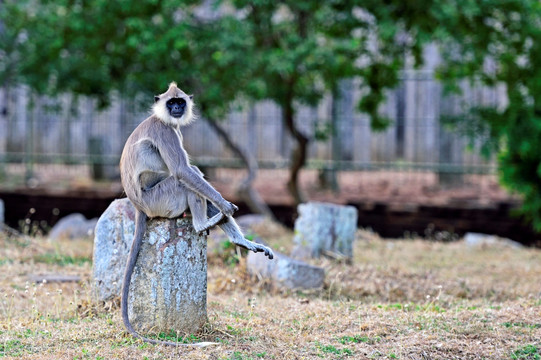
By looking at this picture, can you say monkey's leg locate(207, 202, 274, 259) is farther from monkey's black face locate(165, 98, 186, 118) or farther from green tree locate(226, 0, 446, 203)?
green tree locate(226, 0, 446, 203)

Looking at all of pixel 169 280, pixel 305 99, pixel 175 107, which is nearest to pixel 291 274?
pixel 169 280

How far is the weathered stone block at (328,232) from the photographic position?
10.7 metres

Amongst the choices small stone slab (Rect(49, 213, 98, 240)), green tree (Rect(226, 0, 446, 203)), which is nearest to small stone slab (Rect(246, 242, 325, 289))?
green tree (Rect(226, 0, 446, 203))

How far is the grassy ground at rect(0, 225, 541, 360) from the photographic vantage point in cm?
612

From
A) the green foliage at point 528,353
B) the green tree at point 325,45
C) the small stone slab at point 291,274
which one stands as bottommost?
the green foliage at point 528,353

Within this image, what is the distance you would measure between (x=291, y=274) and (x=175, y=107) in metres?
3.16

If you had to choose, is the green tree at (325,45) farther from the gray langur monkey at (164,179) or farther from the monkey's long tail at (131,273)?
the monkey's long tail at (131,273)

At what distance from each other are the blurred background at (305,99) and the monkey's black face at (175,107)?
15.0 feet

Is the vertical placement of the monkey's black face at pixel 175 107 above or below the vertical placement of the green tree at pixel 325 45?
below

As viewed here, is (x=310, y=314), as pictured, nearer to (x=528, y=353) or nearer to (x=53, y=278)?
(x=528, y=353)

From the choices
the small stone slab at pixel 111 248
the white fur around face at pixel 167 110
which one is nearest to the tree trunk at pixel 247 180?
the small stone slab at pixel 111 248

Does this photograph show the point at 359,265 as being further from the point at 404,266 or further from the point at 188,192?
the point at 188,192

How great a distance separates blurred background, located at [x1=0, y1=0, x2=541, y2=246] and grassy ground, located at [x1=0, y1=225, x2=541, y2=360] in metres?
2.19

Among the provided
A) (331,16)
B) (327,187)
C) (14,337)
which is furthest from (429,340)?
(327,187)
